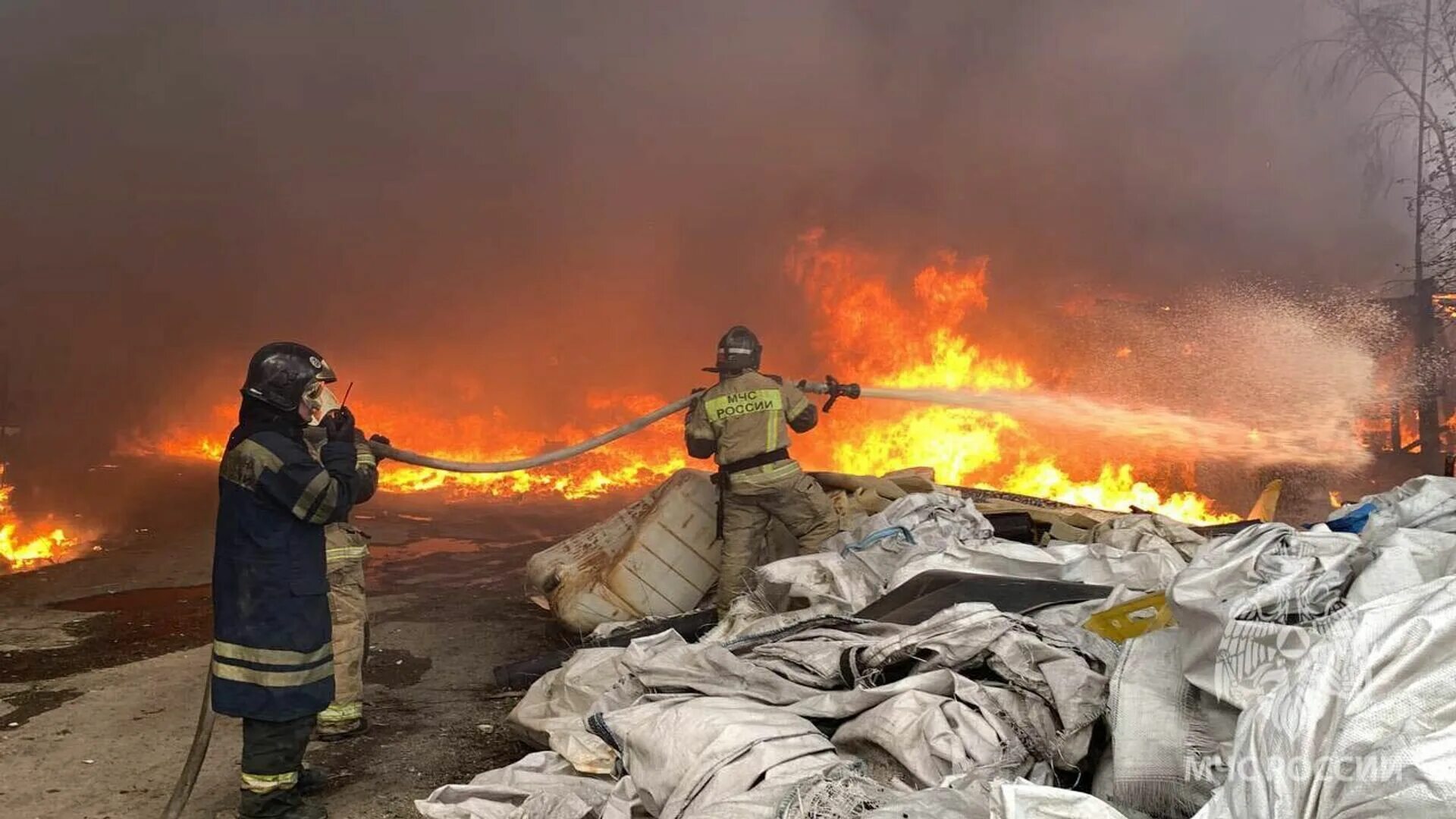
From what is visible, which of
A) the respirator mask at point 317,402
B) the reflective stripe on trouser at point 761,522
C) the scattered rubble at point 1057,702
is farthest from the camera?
the reflective stripe on trouser at point 761,522

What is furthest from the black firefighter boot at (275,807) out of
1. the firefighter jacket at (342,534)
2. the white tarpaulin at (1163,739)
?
the white tarpaulin at (1163,739)

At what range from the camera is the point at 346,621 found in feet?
13.6

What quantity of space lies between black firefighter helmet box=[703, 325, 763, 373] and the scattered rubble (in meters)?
2.23

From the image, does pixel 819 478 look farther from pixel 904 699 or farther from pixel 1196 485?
pixel 1196 485

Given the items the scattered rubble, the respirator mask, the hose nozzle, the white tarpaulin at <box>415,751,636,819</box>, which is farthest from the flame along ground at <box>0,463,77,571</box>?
the white tarpaulin at <box>415,751,636,819</box>

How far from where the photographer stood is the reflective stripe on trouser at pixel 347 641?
397cm

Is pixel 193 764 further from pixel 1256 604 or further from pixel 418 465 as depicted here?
pixel 1256 604

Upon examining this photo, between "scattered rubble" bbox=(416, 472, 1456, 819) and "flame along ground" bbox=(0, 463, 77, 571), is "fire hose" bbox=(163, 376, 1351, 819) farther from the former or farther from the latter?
"flame along ground" bbox=(0, 463, 77, 571)

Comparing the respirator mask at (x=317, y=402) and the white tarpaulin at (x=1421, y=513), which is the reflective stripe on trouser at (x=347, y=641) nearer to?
the respirator mask at (x=317, y=402)

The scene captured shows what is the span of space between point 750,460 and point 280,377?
2851mm

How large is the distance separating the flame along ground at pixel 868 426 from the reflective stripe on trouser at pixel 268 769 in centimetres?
800

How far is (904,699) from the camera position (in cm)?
248

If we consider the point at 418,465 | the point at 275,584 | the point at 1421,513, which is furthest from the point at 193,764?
the point at 1421,513

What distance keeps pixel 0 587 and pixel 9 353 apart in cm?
1207
